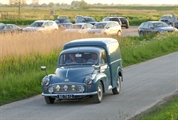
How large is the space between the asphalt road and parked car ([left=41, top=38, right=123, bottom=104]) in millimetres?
291

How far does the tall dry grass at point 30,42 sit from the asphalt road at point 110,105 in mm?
4522

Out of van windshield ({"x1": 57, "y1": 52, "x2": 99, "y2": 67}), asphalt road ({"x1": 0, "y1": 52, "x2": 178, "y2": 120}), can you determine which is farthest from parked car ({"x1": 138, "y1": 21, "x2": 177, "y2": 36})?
van windshield ({"x1": 57, "y1": 52, "x2": 99, "y2": 67})

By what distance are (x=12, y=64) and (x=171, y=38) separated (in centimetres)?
1935

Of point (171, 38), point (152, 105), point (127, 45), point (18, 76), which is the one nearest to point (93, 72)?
point (152, 105)

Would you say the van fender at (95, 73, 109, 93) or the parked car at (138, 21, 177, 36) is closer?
the van fender at (95, 73, 109, 93)

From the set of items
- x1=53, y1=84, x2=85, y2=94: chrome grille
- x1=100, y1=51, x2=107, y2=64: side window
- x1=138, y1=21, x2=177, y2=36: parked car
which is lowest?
x1=138, y1=21, x2=177, y2=36: parked car

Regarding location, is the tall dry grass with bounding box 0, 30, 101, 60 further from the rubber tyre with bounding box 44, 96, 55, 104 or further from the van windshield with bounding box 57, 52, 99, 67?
the rubber tyre with bounding box 44, 96, 55, 104

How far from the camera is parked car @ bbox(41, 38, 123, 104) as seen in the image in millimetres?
15680

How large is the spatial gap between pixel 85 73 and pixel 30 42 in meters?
11.1

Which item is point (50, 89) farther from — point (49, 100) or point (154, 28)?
point (154, 28)

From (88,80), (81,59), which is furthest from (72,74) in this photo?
(81,59)

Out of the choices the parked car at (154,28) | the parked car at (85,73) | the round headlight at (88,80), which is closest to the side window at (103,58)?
the parked car at (85,73)

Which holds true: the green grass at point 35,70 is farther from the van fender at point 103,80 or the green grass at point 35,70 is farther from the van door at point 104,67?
the van door at point 104,67

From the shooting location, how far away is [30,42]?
2697 cm
